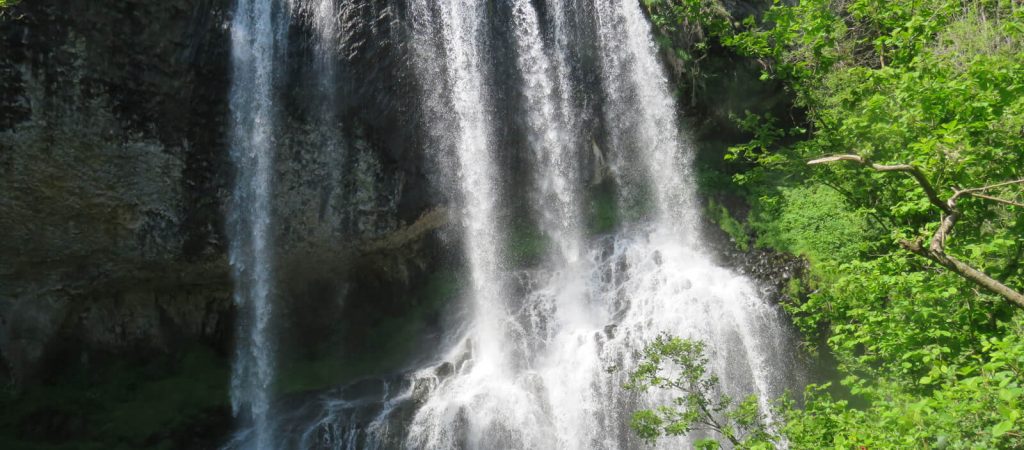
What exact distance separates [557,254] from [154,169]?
796 centimetres

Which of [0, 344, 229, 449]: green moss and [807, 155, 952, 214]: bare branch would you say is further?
[0, 344, 229, 449]: green moss

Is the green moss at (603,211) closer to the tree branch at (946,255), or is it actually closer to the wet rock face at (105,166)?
the wet rock face at (105,166)

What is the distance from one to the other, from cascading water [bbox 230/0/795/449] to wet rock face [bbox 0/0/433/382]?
42.3 inches

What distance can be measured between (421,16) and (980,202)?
432 inches

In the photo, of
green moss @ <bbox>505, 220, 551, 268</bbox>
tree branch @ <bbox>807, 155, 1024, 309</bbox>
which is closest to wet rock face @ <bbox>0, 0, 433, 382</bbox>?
green moss @ <bbox>505, 220, 551, 268</bbox>

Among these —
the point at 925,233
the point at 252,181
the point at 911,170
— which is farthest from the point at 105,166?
the point at 911,170

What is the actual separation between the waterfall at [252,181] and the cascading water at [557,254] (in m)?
1.29

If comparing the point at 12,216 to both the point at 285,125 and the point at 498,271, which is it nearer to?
the point at 285,125

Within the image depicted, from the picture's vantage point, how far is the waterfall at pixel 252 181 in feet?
43.8

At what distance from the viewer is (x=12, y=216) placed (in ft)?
38.7

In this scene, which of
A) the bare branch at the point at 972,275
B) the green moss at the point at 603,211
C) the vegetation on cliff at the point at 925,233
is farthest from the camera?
the green moss at the point at 603,211

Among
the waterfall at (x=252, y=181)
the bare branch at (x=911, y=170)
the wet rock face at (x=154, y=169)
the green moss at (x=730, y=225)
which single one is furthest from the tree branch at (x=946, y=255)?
the waterfall at (x=252, y=181)

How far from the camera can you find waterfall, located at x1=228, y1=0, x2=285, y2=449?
1336 centimetres

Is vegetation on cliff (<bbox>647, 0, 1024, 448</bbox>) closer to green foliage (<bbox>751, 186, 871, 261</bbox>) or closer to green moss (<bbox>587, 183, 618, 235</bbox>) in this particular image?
green foliage (<bbox>751, 186, 871, 261</bbox>)
